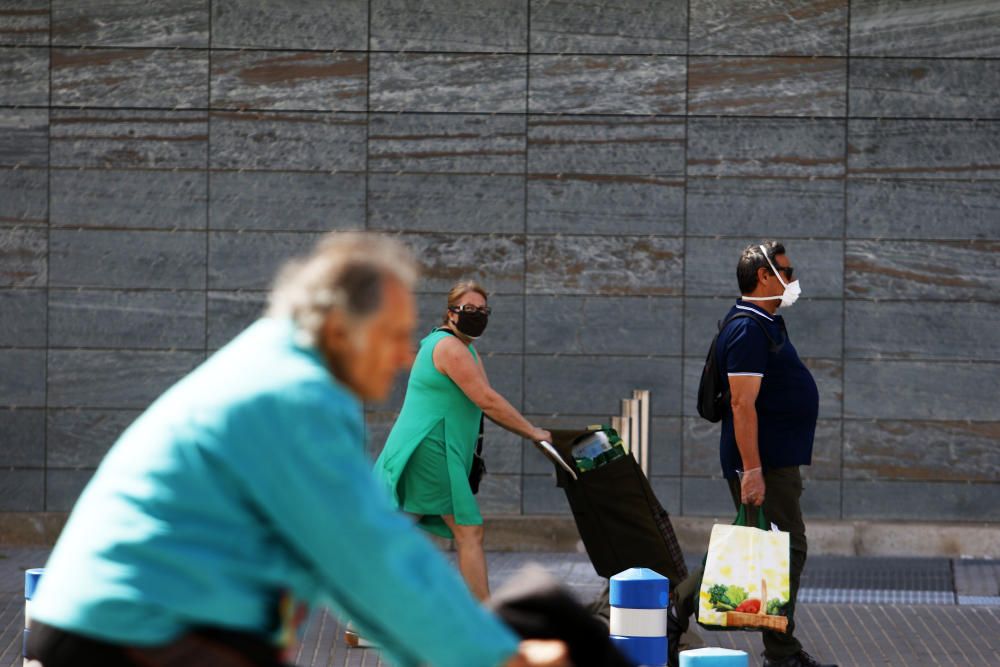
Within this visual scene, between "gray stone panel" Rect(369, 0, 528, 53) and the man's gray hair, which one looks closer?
the man's gray hair

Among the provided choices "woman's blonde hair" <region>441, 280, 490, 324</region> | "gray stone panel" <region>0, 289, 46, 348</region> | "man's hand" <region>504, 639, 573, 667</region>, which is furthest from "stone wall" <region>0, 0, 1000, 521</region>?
"man's hand" <region>504, 639, 573, 667</region>

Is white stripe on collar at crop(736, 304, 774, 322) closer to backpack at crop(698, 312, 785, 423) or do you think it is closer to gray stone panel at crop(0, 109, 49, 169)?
backpack at crop(698, 312, 785, 423)

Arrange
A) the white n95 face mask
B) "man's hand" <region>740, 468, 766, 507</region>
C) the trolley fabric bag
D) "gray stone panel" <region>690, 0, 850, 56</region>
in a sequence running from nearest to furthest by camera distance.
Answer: the trolley fabric bag
"man's hand" <region>740, 468, 766, 507</region>
the white n95 face mask
"gray stone panel" <region>690, 0, 850, 56</region>

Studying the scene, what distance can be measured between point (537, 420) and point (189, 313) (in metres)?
2.55

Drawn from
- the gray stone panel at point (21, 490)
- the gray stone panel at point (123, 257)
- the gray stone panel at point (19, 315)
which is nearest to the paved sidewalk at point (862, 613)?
the gray stone panel at point (21, 490)

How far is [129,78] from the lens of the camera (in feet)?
36.0

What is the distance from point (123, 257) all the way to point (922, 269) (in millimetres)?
5559

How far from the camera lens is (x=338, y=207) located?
11.0m

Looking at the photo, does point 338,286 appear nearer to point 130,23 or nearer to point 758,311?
point 758,311

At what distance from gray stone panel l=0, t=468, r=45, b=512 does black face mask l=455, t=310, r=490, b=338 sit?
4.73 metres

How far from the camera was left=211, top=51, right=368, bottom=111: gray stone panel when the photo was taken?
35.9ft

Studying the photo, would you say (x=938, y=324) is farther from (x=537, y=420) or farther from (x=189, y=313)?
(x=189, y=313)

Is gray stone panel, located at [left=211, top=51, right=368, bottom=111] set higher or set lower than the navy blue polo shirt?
higher

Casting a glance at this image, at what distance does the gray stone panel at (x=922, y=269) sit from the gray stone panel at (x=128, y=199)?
456 cm
